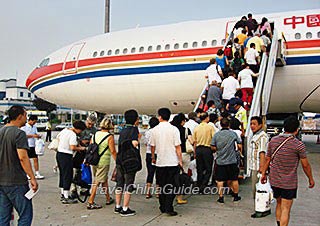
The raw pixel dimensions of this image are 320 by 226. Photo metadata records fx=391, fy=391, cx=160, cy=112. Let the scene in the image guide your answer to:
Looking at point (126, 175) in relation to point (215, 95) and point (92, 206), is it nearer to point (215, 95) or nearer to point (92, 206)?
point (92, 206)

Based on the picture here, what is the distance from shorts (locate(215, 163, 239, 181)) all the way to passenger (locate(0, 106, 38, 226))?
3194 millimetres

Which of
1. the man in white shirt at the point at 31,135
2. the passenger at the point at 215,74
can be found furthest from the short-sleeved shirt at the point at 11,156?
the passenger at the point at 215,74

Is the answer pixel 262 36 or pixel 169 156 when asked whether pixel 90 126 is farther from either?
pixel 262 36

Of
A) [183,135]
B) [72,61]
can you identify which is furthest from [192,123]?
[72,61]

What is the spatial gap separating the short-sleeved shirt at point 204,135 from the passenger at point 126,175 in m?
1.39

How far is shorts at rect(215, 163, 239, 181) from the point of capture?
636cm

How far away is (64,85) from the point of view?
51.9 ft

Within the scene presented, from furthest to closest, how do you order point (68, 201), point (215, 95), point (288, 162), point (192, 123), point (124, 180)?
point (215, 95) < point (192, 123) < point (68, 201) < point (124, 180) < point (288, 162)

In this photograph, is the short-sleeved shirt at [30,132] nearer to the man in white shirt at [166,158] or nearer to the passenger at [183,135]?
the passenger at [183,135]

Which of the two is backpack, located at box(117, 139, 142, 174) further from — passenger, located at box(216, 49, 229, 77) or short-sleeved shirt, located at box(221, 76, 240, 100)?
passenger, located at box(216, 49, 229, 77)

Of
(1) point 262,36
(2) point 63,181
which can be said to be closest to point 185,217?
(2) point 63,181

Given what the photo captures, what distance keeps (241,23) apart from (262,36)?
121cm

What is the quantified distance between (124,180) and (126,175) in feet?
0.57

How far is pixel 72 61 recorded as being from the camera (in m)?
15.7
